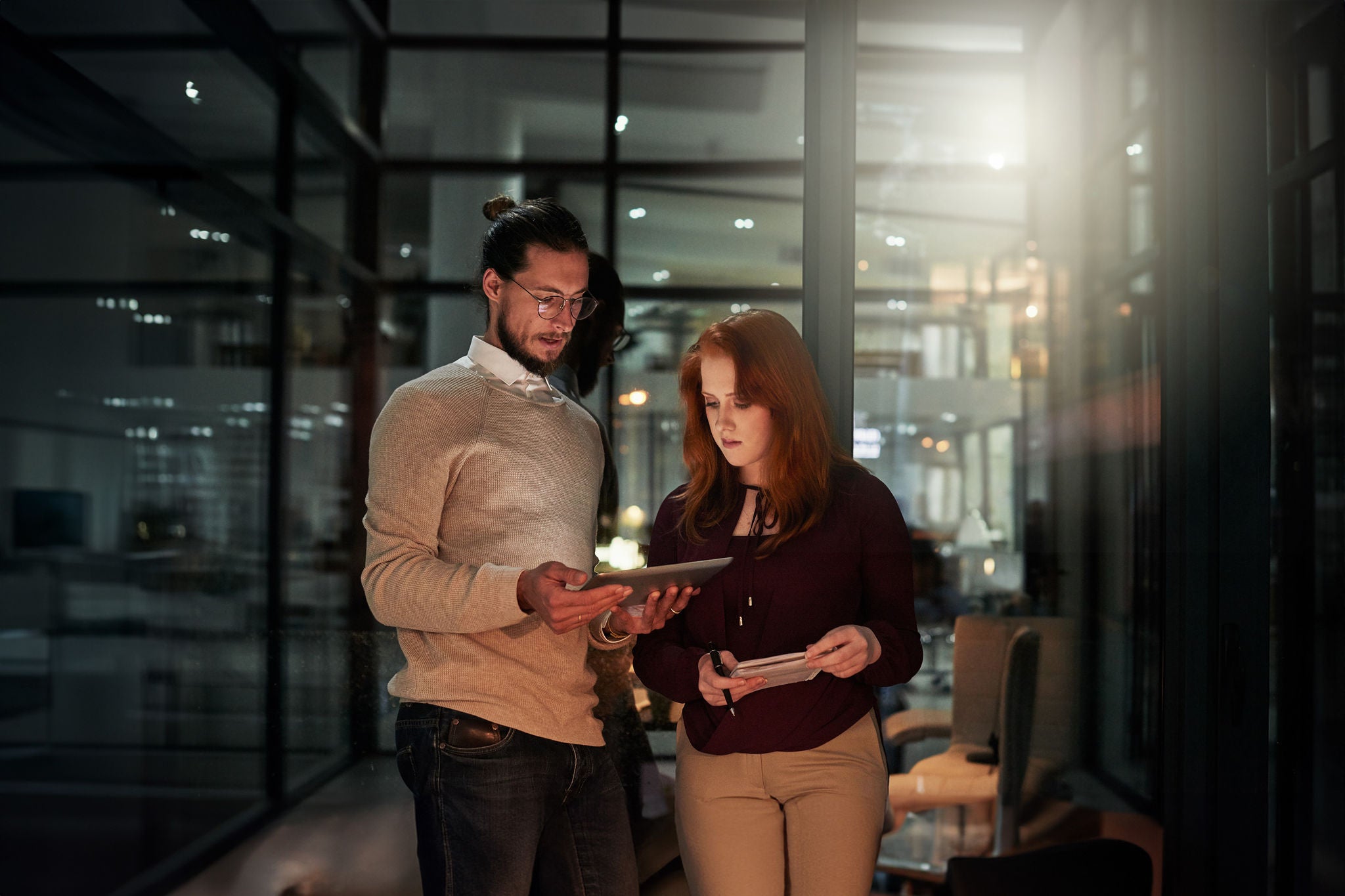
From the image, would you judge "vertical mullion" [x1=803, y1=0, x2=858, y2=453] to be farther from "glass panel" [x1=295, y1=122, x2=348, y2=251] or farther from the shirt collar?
"glass panel" [x1=295, y1=122, x2=348, y2=251]

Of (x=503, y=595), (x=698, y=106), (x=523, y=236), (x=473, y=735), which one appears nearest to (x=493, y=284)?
(x=523, y=236)

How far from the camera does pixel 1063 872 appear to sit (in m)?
2.40

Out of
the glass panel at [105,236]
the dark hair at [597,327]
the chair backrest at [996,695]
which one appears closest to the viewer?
the dark hair at [597,327]

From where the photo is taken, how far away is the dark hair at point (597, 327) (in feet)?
6.83

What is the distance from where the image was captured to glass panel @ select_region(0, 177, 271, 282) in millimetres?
2430

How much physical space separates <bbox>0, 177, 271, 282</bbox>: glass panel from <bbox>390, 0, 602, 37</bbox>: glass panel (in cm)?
91

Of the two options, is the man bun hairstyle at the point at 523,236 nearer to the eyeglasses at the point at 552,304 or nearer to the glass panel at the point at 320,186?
the eyeglasses at the point at 552,304

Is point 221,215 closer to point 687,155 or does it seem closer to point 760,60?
point 687,155

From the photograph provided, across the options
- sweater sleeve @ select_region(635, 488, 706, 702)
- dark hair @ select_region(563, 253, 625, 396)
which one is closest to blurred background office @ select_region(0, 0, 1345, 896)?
dark hair @ select_region(563, 253, 625, 396)

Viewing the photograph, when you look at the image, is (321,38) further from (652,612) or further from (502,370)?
(652,612)

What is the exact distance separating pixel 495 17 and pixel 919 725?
2.58 metres

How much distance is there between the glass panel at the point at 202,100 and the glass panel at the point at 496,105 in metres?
0.47

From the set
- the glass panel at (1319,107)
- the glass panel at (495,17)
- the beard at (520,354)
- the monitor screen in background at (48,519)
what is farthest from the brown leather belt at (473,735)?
the glass panel at (1319,107)

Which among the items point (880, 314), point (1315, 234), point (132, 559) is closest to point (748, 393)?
point (880, 314)
